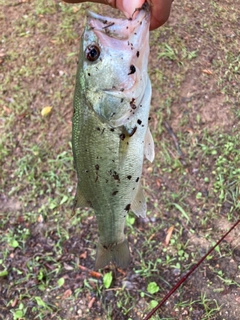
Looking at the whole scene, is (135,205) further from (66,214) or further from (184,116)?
(184,116)

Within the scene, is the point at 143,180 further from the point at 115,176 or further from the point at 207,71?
the point at 115,176

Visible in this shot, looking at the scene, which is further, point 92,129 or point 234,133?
point 234,133

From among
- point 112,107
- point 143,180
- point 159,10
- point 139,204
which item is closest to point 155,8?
point 159,10

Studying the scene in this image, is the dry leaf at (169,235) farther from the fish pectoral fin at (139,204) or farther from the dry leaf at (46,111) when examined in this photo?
the dry leaf at (46,111)

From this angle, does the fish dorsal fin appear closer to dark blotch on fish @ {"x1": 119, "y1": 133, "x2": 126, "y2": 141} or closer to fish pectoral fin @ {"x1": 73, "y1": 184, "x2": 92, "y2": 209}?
dark blotch on fish @ {"x1": 119, "y1": 133, "x2": 126, "y2": 141}

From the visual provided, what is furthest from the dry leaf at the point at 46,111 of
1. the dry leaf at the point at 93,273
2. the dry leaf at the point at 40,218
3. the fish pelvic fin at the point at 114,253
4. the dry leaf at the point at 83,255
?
the fish pelvic fin at the point at 114,253

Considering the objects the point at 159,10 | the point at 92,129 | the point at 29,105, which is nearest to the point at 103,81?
the point at 92,129
